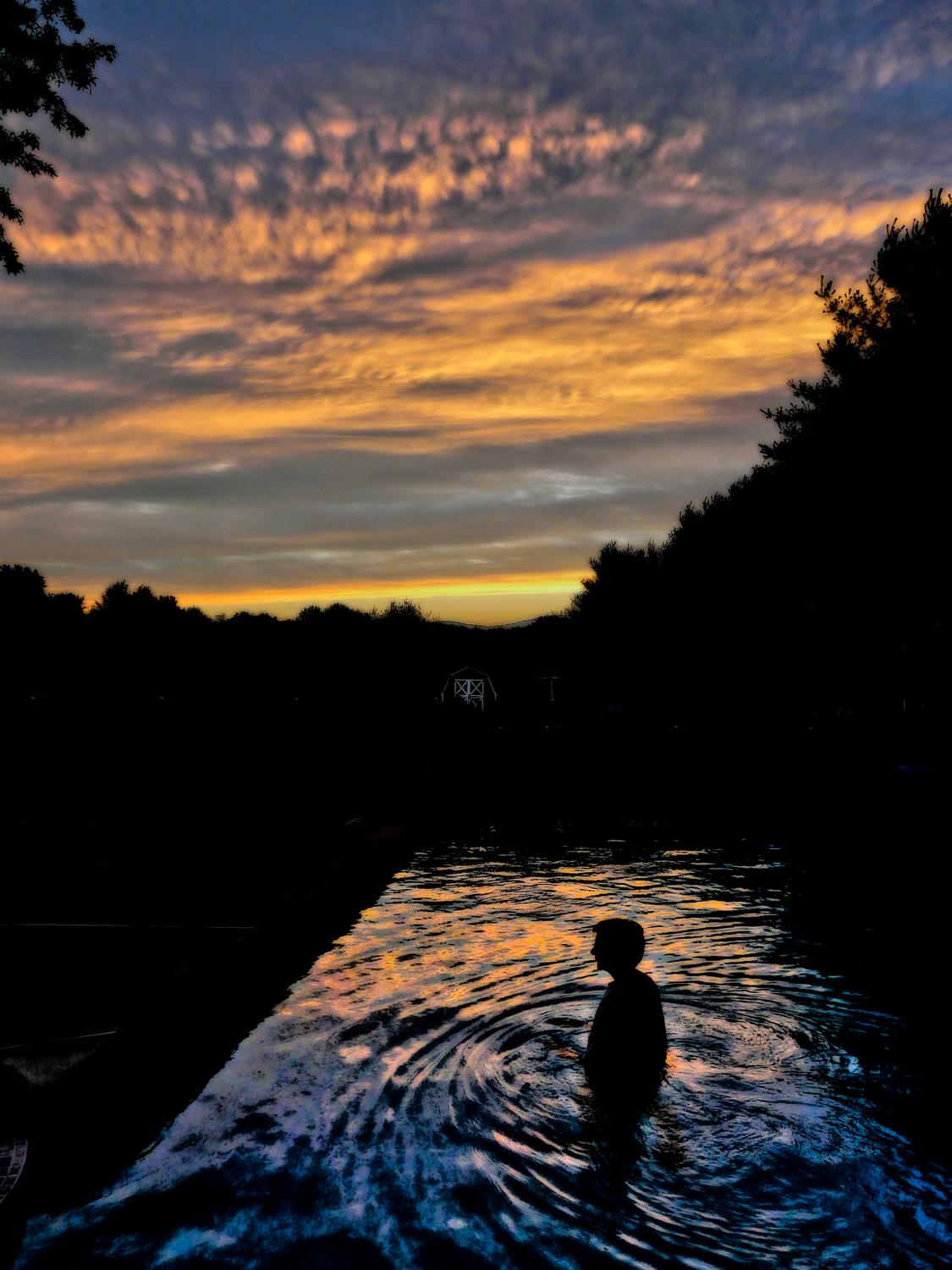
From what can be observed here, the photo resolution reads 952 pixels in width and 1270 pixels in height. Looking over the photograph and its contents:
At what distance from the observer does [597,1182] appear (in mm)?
4891

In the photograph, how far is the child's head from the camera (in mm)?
5387

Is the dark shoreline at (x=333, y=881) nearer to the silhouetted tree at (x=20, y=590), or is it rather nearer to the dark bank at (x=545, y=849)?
the dark bank at (x=545, y=849)

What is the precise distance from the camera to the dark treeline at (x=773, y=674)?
26.5 metres

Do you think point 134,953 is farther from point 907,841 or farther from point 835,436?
point 835,436

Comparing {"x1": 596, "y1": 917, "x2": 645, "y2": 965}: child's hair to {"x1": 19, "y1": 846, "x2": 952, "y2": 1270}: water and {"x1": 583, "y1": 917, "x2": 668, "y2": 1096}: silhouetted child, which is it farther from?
{"x1": 19, "y1": 846, "x2": 952, "y2": 1270}: water

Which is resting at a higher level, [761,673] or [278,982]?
[761,673]

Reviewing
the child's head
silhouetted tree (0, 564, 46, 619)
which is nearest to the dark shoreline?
the child's head

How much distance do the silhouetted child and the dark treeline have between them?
58.8 ft

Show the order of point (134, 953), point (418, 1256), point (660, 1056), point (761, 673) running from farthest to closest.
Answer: point (761, 673)
point (134, 953)
point (660, 1056)
point (418, 1256)

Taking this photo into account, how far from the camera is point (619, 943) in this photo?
538cm

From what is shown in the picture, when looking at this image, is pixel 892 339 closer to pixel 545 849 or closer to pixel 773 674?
pixel 773 674

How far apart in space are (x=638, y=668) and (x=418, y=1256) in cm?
5753

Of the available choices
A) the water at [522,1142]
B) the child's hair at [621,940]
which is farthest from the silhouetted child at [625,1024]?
the water at [522,1142]

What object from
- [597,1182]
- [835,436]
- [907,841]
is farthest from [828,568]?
[597,1182]
